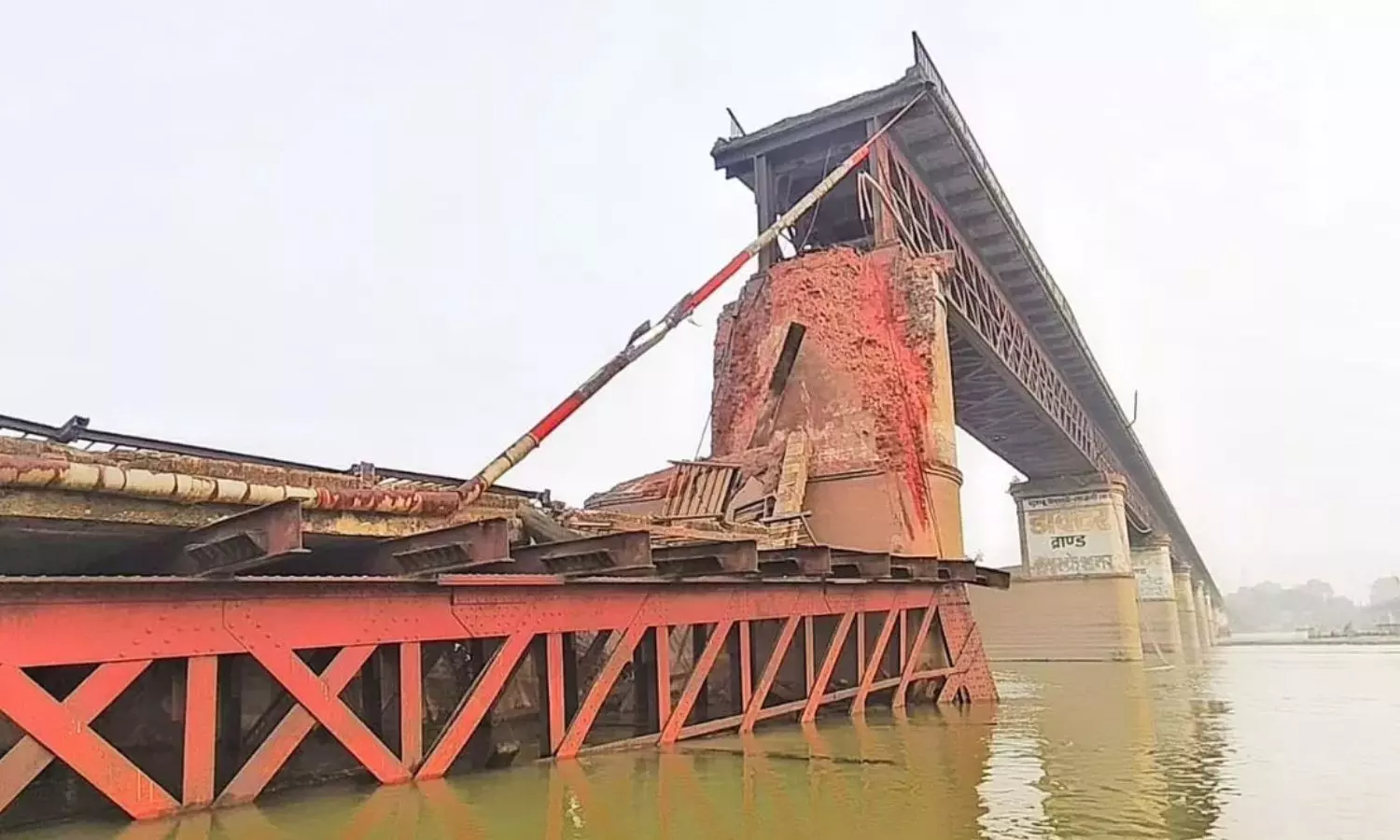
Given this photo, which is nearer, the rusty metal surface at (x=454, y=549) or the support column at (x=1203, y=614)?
the rusty metal surface at (x=454, y=549)

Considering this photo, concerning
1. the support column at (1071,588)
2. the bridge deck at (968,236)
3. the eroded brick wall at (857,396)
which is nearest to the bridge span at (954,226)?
the bridge deck at (968,236)

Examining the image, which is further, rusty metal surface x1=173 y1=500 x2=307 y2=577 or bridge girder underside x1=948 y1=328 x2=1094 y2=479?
bridge girder underside x1=948 y1=328 x2=1094 y2=479

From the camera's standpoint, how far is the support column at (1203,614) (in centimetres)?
8583

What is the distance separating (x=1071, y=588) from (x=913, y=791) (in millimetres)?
38855

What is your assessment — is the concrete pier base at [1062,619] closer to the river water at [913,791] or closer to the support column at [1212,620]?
the river water at [913,791]

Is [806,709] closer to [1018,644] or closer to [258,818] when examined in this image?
[258,818]

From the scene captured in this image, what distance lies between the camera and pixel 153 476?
7445 mm

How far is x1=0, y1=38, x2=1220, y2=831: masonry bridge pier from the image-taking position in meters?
6.95

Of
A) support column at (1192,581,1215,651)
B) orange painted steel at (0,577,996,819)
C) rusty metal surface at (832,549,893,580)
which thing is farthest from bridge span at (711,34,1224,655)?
support column at (1192,581,1215,651)

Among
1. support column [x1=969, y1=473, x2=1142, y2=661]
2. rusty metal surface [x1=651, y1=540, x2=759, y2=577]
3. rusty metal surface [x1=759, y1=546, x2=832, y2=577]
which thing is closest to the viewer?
rusty metal surface [x1=651, y1=540, x2=759, y2=577]

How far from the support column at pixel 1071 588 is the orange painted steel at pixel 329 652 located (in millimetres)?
33045

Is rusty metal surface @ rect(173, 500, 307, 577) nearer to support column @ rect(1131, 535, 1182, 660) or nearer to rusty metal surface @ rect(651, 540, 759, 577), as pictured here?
rusty metal surface @ rect(651, 540, 759, 577)

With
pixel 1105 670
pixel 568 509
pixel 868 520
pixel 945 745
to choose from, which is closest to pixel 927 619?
pixel 868 520

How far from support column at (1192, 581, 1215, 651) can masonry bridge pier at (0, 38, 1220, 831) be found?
219ft
